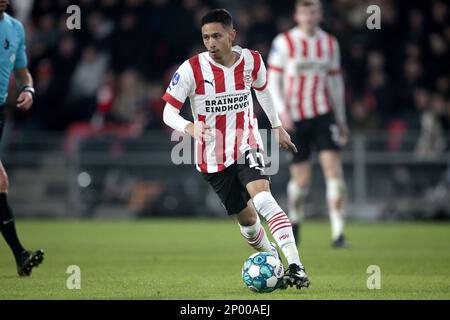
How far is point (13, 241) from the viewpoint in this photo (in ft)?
28.8

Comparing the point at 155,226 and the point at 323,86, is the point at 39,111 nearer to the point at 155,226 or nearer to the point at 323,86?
the point at 155,226

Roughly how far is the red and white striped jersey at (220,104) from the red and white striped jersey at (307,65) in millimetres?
4248

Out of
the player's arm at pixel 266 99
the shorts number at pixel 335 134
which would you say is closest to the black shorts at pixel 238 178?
the player's arm at pixel 266 99

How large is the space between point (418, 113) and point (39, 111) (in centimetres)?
747

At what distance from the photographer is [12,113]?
62.8 ft

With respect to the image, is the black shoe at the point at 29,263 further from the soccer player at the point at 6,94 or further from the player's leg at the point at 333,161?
the player's leg at the point at 333,161

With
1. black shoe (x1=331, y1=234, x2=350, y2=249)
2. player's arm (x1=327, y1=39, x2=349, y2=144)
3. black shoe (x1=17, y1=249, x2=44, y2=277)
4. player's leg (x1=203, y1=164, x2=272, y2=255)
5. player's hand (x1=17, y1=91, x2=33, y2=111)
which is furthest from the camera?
player's arm (x1=327, y1=39, x2=349, y2=144)

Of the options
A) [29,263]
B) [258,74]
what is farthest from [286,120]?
[29,263]

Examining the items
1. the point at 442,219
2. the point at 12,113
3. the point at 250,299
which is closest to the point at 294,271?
the point at 250,299

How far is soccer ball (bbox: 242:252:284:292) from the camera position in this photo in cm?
711

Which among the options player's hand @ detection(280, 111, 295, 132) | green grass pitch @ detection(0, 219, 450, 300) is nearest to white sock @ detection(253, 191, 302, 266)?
green grass pitch @ detection(0, 219, 450, 300)

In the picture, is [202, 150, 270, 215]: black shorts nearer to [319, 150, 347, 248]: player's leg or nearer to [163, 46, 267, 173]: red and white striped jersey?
[163, 46, 267, 173]: red and white striped jersey

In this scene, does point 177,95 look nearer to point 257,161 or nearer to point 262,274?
point 257,161

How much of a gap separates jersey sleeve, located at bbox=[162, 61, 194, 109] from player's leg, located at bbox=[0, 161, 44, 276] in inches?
78.7
